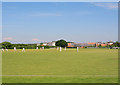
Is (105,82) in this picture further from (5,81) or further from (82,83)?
(5,81)

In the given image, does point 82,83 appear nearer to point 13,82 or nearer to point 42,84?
point 42,84

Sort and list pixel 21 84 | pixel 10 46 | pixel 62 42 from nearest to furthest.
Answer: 1. pixel 21 84
2. pixel 10 46
3. pixel 62 42

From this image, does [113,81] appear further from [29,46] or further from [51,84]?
[29,46]

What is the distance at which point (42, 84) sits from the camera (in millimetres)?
6730

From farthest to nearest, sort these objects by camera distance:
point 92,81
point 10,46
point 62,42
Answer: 1. point 62,42
2. point 10,46
3. point 92,81

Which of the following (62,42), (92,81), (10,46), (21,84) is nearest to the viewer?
(21,84)

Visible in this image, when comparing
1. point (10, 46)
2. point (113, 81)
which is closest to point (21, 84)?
point (113, 81)

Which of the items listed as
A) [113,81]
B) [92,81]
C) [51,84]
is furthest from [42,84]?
[113,81]

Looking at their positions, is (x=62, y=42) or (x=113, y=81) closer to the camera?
(x=113, y=81)

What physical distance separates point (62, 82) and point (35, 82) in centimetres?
90

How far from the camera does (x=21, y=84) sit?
22.0 feet

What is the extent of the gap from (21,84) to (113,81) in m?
3.08

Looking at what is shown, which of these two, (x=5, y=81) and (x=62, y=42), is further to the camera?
(x=62, y=42)

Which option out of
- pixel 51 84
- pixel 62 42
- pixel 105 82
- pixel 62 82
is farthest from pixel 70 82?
pixel 62 42
